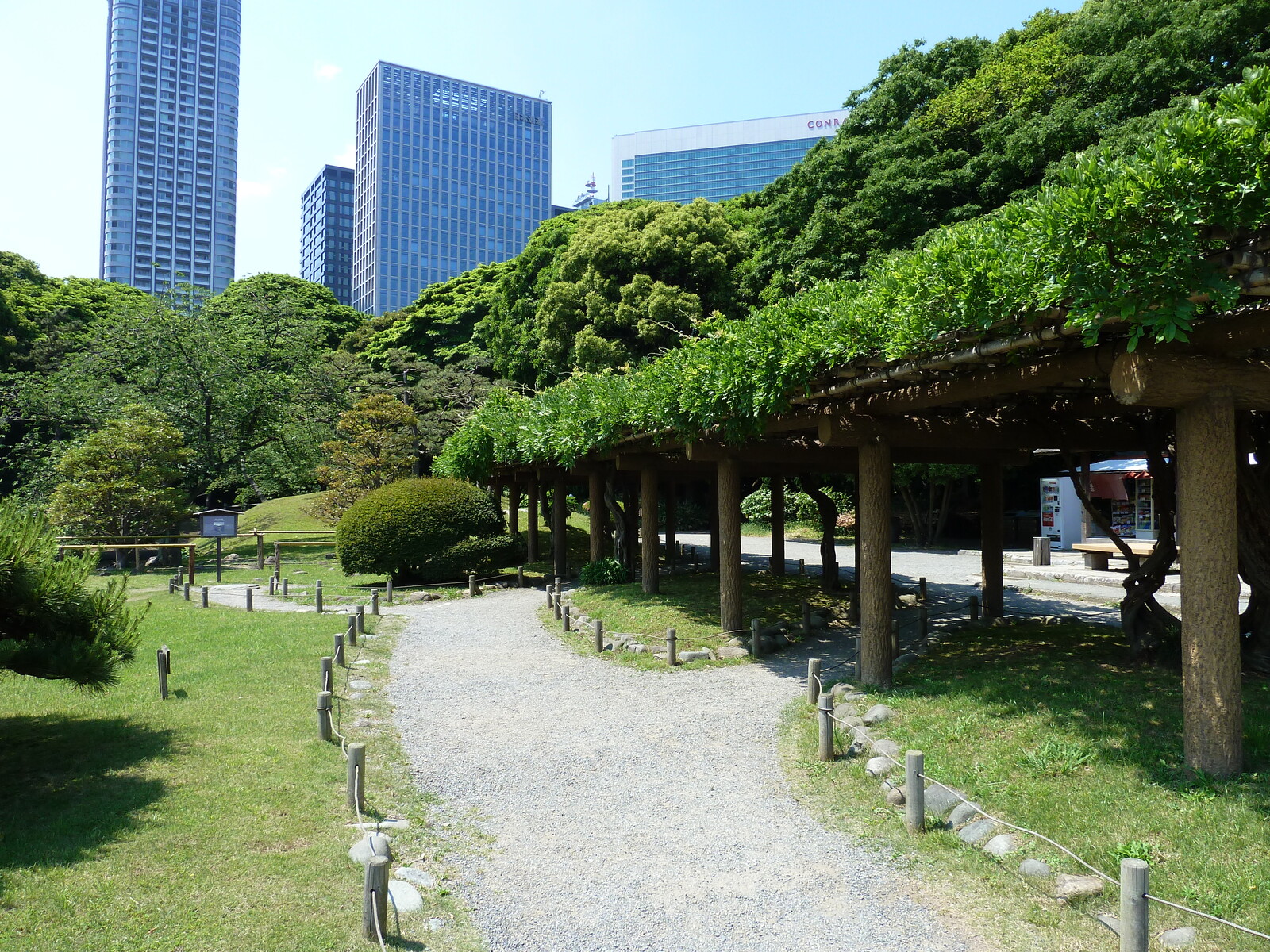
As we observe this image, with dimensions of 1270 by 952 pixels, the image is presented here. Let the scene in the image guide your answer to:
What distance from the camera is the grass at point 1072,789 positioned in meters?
4.30

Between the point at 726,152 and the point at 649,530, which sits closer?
the point at 649,530

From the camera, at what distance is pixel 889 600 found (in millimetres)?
8945

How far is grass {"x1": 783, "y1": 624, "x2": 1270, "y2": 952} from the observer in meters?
4.30

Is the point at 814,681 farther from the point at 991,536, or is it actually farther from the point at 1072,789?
the point at 991,536

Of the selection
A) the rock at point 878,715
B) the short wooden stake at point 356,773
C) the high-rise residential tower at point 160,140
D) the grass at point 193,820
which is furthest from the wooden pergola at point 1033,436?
the high-rise residential tower at point 160,140

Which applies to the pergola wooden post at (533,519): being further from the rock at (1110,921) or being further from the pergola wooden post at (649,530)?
the rock at (1110,921)

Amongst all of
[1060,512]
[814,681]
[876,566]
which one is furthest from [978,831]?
[1060,512]

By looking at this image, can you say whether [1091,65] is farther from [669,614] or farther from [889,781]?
[889,781]

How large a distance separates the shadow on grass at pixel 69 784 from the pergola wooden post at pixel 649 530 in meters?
9.30

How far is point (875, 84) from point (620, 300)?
10048 mm

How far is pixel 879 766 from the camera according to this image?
6.64 metres

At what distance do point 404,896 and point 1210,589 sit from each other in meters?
5.53

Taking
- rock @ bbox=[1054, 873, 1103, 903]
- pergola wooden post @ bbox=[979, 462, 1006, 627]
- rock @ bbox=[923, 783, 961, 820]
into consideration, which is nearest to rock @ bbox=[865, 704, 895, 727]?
rock @ bbox=[923, 783, 961, 820]

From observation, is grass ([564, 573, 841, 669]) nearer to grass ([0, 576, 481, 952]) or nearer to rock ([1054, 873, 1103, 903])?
grass ([0, 576, 481, 952])
